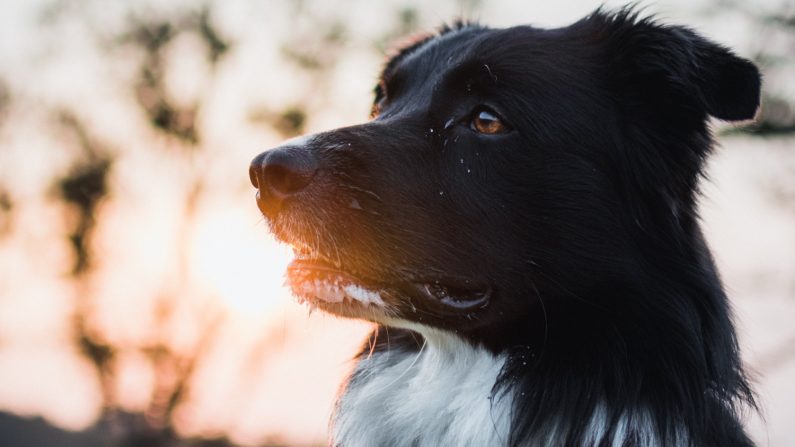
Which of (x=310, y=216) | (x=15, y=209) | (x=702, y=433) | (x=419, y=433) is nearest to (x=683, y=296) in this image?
(x=702, y=433)

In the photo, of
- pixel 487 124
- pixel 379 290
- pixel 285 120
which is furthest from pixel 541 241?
pixel 285 120

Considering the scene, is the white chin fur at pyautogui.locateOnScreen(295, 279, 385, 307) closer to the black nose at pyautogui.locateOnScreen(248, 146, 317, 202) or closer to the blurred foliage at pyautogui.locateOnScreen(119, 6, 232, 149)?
the black nose at pyautogui.locateOnScreen(248, 146, 317, 202)

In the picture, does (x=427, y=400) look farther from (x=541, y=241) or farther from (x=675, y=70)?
(x=675, y=70)

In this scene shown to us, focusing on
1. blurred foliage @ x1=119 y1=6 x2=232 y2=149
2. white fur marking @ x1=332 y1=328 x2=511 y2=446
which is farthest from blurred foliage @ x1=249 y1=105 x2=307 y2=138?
white fur marking @ x1=332 y1=328 x2=511 y2=446

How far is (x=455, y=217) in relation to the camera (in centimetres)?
358

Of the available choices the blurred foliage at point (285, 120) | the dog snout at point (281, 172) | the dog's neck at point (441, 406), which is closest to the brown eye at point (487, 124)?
the dog snout at point (281, 172)

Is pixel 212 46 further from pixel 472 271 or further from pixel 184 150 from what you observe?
pixel 472 271

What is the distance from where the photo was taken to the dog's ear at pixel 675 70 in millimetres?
3322

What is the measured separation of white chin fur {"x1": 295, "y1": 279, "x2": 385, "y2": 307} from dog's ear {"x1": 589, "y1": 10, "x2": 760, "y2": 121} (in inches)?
53.6

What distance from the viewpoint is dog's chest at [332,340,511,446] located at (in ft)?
11.9

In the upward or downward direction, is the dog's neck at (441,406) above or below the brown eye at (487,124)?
below

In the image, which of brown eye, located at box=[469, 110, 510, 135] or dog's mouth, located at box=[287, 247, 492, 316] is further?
brown eye, located at box=[469, 110, 510, 135]

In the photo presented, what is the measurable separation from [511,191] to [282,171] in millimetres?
920

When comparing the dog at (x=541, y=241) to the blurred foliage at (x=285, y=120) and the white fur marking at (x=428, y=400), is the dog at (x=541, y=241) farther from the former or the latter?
the blurred foliage at (x=285, y=120)
